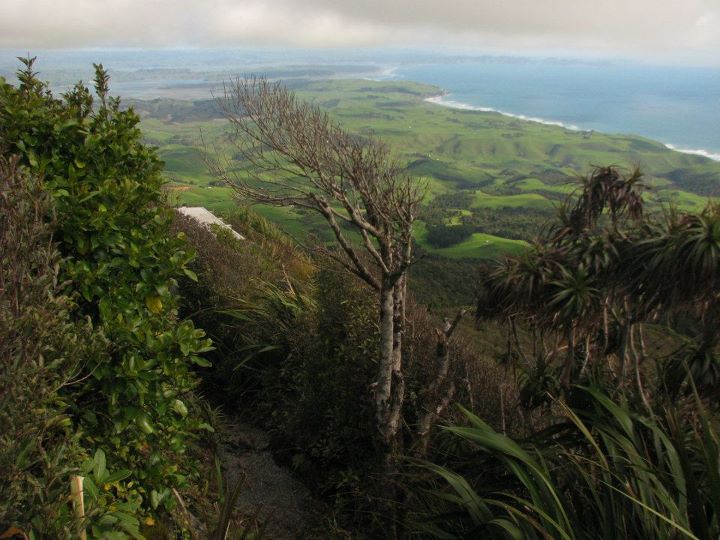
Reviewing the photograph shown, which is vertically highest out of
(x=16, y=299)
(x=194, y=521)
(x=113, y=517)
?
(x=16, y=299)

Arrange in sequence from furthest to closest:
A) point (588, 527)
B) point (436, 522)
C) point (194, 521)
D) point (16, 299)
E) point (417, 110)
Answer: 1. point (417, 110)
2. point (194, 521)
3. point (436, 522)
4. point (588, 527)
5. point (16, 299)

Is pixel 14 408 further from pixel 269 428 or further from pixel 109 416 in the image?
pixel 269 428

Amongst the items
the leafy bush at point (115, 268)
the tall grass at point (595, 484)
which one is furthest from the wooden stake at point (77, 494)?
the tall grass at point (595, 484)

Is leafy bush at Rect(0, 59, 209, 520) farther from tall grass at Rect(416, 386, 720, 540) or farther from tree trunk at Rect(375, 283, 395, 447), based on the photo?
tall grass at Rect(416, 386, 720, 540)

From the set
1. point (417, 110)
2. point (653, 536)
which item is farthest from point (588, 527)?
point (417, 110)

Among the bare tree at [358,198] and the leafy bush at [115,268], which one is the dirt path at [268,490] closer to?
the bare tree at [358,198]

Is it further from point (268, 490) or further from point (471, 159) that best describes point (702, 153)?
point (268, 490)

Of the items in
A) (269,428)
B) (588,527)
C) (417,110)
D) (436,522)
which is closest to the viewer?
(588,527)
